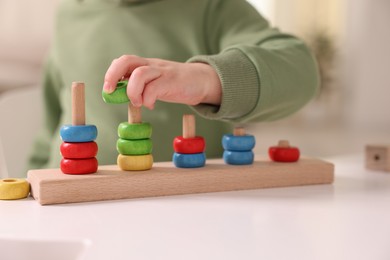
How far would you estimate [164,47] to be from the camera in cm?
110

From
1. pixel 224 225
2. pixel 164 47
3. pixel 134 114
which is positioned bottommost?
pixel 224 225

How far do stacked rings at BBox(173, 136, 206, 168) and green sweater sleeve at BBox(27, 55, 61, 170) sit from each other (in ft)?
1.87

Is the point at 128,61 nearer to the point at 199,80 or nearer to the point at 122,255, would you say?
the point at 199,80

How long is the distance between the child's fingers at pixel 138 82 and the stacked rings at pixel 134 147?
5cm

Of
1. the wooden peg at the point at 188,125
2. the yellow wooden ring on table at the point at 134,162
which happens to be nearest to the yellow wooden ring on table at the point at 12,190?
the yellow wooden ring on table at the point at 134,162

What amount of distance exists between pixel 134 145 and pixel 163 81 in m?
0.09

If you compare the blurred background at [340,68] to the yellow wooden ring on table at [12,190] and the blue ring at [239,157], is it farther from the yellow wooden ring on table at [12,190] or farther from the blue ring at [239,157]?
the yellow wooden ring on table at [12,190]

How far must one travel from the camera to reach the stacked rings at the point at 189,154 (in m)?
0.80

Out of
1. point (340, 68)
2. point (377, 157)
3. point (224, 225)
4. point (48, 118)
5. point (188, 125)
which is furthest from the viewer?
point (340, 68)

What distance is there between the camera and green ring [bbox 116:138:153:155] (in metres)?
0.76

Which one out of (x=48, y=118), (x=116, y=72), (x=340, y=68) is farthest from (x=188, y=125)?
(x=340, y=68)

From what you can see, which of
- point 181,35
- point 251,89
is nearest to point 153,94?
point 251,89

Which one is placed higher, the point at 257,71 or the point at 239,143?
the point at 257,71

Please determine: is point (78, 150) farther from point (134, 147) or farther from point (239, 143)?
point (239, 143)
